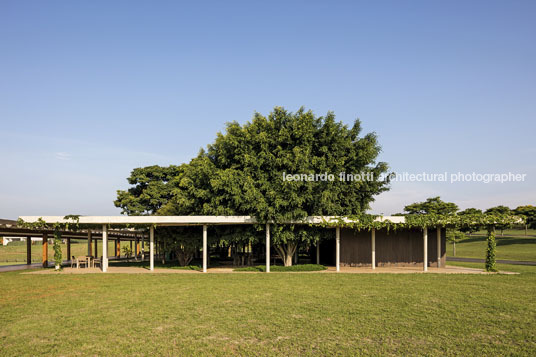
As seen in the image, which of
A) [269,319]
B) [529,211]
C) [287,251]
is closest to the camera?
[269,319]

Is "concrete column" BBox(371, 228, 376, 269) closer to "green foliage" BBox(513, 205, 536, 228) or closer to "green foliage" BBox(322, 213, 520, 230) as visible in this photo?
"green foliage" BBox(322, 213, 520, 230)

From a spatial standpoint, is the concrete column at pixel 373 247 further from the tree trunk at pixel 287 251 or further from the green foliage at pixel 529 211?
the green foliage at pixel 529 211

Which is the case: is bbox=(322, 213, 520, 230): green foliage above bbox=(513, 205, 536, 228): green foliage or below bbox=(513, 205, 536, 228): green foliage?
above

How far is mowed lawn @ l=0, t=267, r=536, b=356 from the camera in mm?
7227

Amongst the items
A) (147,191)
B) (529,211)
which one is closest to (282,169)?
(147,191)

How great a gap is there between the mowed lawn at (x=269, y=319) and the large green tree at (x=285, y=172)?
6.26m

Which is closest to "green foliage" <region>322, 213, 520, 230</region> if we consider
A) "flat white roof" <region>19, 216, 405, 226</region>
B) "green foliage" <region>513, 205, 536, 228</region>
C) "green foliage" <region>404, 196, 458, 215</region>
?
"flat white roof" <region>19, 216, 405, 226</region>

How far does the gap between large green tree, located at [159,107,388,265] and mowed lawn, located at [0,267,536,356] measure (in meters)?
6.26

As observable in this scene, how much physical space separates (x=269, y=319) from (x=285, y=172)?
13.1 m

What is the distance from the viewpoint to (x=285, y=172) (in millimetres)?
21938

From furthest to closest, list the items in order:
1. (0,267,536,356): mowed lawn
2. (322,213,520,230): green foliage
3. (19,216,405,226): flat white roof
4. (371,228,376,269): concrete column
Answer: (371,228,376,269): concrete column
(322,213,520,230): green foliage
(19,216,405,226): flat white roof
(0,267,536,356): mowed lawn

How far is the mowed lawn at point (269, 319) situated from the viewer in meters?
7.23

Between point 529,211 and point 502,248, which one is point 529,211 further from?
point 502,248

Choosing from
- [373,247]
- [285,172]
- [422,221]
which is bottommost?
[373,247]
